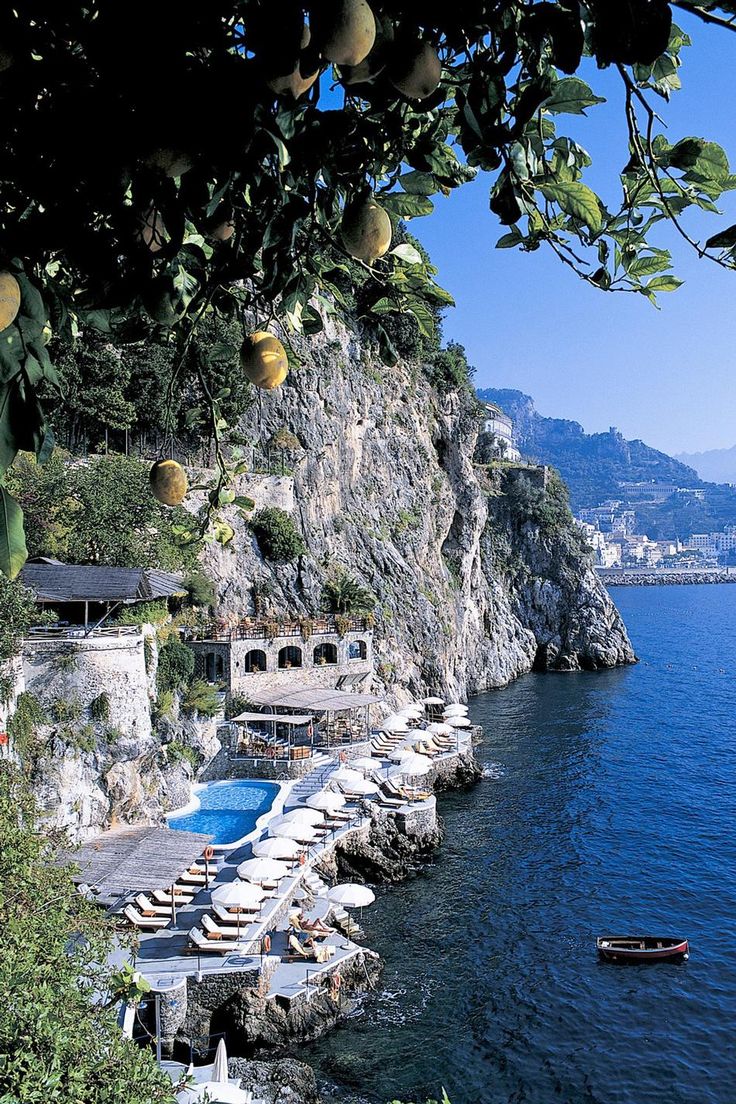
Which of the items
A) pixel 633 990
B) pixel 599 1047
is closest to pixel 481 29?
pixel 599 1047

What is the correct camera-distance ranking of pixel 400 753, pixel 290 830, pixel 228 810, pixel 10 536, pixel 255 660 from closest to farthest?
pixel 10 536 → pixel 290 830 → pixel 228 810 → pixel 400 753 → pixel 255 660

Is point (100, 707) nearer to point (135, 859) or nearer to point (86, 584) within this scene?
point (86, 584)

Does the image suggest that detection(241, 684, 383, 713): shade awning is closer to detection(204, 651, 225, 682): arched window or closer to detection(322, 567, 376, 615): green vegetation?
detection(204, 651, 225, 682): arched window

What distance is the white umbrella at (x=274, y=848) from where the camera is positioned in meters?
19.9

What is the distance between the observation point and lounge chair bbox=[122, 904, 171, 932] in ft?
56.4

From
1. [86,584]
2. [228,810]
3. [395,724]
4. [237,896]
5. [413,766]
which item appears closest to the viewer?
[237,896]

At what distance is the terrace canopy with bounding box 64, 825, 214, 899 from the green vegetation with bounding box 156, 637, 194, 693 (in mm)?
8330

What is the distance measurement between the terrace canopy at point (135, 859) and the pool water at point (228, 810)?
11.7ft

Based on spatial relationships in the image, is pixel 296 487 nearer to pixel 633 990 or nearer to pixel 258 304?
pixel 633 990

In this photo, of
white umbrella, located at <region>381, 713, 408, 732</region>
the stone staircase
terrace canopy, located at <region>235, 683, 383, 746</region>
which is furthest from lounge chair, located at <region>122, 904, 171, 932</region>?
white umbrella, located at <region>381, 713, 408, 732</region>

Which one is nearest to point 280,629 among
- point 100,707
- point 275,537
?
point 275,537

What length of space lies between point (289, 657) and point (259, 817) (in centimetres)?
1196

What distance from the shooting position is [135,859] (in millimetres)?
17328

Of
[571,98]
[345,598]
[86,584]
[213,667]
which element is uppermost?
[571,98]
